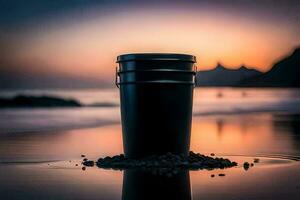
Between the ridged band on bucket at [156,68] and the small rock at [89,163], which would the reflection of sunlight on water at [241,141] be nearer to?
Result: the ridged band on bucket at [156,68]

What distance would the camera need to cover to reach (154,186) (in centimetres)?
620

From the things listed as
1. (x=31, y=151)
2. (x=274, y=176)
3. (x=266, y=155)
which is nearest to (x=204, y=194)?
(x=274, y=176)

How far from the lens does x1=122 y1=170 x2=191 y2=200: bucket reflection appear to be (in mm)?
5586

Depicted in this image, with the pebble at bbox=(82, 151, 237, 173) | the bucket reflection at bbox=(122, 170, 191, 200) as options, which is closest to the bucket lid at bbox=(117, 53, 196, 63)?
the pebble at bbox=(82, 151, 237, 173)

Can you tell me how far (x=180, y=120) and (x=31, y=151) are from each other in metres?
2.24

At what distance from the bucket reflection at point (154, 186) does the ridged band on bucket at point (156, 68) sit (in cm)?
128

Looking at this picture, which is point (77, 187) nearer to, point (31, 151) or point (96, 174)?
point (96, 174)

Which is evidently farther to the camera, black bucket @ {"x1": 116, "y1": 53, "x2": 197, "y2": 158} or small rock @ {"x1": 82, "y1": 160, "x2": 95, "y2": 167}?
black bucket @ {"x1": 116, "y1": 53, "x2": 197, "y2": 158}

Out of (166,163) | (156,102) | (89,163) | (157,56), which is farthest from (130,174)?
(157,56)

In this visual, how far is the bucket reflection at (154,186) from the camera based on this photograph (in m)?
5.59

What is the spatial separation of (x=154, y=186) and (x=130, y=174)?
1065 mm

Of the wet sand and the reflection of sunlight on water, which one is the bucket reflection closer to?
the wet sand

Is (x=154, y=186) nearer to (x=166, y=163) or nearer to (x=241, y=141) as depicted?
(x=166, y=163)

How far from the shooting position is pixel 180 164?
7.83 metres
